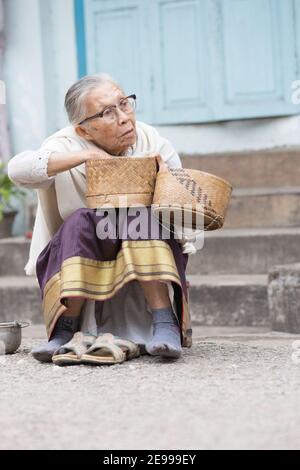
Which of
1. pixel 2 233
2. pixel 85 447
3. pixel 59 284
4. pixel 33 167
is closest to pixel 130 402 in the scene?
pixel 85 447

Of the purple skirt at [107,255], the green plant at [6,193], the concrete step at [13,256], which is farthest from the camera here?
the green plant at [6,193]

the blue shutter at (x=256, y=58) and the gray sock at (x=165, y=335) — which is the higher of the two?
the blue shutter at (x=256, y=58)

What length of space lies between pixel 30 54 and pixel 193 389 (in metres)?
4.54

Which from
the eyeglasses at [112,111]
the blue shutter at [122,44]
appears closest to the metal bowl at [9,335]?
the eyeglasses at [112,111]

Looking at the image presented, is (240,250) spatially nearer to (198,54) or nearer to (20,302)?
(20,302)

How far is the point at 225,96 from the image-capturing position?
24.2 feet

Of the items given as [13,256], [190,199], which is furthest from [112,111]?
[13,256]

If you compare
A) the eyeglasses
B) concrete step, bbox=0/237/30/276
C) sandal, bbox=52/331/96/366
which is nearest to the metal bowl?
sandal, bbox=52/331/96/366

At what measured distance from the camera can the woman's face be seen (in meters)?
4.58

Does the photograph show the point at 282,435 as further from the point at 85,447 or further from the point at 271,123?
the point at 271,123

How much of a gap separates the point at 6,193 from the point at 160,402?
12.8 ft

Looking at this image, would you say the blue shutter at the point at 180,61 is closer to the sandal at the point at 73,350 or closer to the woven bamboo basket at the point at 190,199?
the woven bamboo basket at the point at 190,199

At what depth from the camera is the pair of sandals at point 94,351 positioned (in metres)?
4.41

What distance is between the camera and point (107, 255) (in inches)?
180
